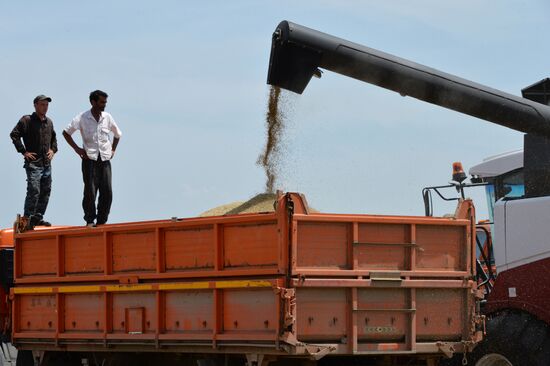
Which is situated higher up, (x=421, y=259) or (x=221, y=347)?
(x=421, y=259)

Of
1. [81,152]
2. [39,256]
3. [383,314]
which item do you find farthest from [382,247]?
[81,152]

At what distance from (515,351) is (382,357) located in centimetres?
119

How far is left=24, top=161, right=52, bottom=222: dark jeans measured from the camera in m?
14.0

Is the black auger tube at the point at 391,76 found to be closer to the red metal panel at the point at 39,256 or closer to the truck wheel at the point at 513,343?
the truck wheel at the point at 513,343

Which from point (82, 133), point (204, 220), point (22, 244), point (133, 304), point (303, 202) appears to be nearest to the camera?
point (303, 202)

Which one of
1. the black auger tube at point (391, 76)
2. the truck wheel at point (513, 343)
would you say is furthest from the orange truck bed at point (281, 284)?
the black auger tube at point (391, 76)

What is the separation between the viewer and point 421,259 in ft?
33.9

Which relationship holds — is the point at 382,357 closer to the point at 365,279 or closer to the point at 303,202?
the point at 365,279

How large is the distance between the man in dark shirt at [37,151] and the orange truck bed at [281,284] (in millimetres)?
2707

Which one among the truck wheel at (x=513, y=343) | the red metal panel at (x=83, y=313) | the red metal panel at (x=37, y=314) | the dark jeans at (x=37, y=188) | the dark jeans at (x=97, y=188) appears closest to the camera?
the truck wheel at (x=513, y=343)

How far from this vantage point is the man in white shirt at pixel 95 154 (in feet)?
44.9

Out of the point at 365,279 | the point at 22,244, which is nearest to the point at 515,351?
the point at 365,279

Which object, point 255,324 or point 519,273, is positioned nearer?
point 255,324

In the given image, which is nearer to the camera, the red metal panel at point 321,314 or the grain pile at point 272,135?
the red metal panel at point 321,314
